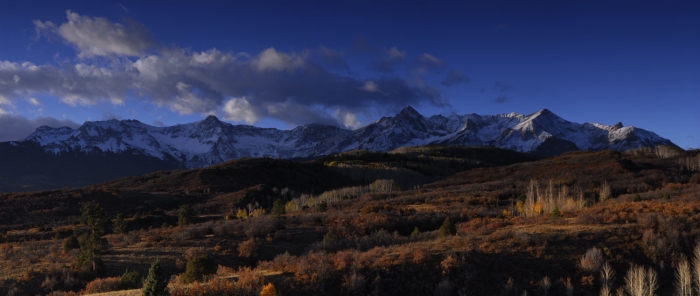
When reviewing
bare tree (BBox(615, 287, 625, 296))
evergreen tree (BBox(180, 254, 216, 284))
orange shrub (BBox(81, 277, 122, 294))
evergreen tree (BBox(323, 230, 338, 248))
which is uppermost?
evergreen tree (BBox(323, 230, 338, 248))

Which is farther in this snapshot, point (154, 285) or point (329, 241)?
point (329, 241)

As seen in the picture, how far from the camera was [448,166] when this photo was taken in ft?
654

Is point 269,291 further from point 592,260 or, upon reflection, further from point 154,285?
point 592,260

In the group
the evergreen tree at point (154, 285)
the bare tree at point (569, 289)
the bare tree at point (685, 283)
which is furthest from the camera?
the bare tree at point (569, 289)

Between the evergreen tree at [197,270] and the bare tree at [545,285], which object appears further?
the evergreen tree at [197,270]

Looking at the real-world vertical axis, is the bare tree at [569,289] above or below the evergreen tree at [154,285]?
below

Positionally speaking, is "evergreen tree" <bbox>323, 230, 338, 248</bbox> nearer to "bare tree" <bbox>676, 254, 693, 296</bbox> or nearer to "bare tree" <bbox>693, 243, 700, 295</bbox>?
"bare tree" <bbox>676, 254, 693, 296</bbox>

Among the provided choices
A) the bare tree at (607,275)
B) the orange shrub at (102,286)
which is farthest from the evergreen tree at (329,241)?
the bare tree at (607,275)

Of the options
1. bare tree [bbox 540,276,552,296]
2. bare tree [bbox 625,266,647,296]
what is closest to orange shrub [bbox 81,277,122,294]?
bare tree [bbox 540,276,552,296]

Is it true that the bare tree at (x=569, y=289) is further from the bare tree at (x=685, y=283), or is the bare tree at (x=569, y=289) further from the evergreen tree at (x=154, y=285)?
the evergreen tree at (x=154, y=285)

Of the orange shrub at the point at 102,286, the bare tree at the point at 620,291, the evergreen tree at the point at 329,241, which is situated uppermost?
the evergreen tree at the point at 329,241

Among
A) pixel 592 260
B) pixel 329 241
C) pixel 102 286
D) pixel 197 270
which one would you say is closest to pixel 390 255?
pixel 329 241

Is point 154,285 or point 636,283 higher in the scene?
point 154,285

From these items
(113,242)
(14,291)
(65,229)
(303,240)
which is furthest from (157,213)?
(14,291)
